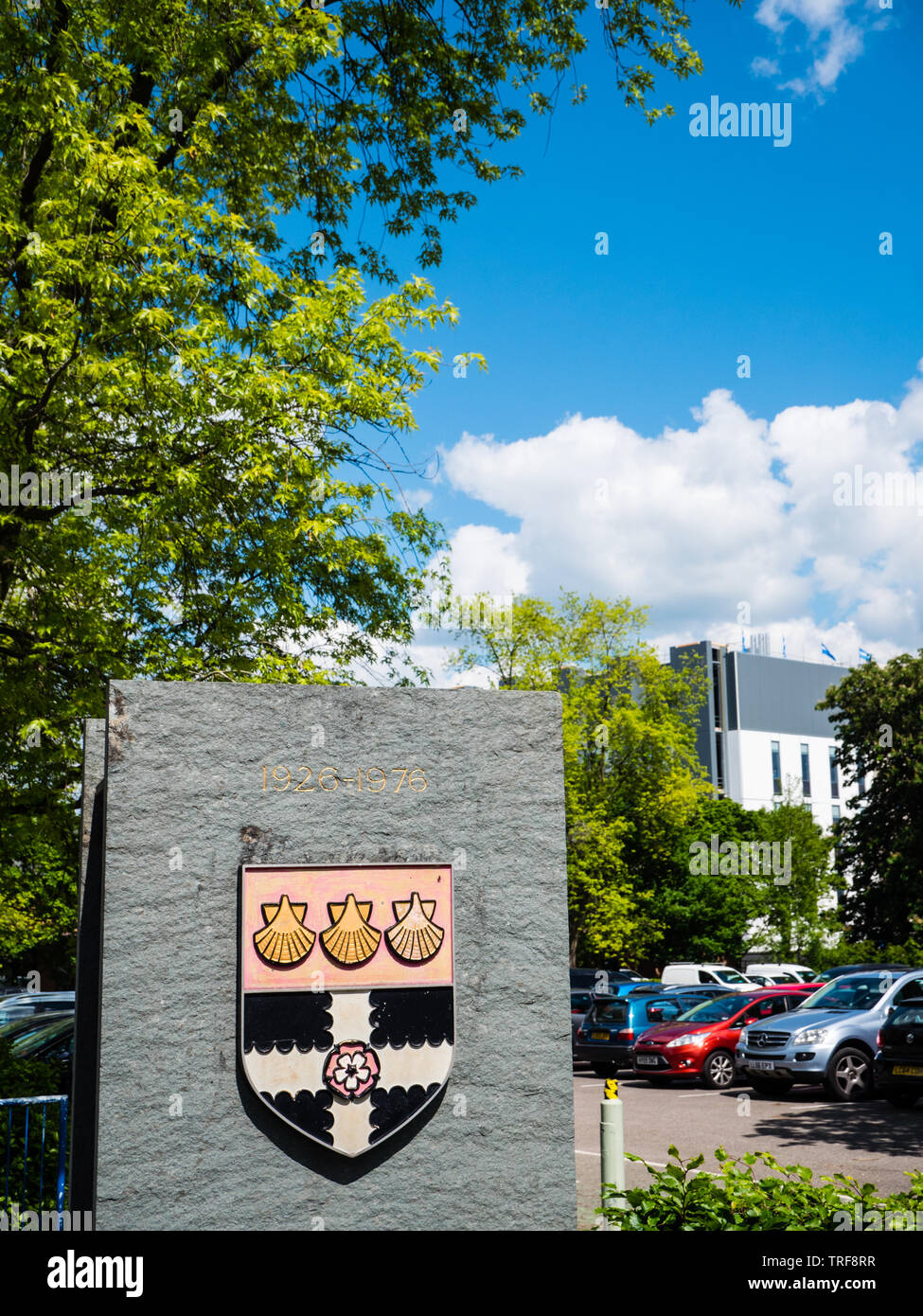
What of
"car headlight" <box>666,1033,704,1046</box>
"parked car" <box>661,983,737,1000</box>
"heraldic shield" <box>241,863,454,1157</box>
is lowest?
"car headlight" <box>666,1033,704,1046</box>

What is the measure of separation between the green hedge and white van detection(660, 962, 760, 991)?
90.6ft

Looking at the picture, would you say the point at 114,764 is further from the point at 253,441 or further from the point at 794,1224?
the point at 253,441

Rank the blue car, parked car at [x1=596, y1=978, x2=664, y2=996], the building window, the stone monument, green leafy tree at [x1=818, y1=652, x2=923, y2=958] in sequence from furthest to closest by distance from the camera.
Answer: the building window < green leafy tree at [x1=818, y1=652, x2=923, y2=958] < parked car at [x1=596, y1=978, x2=664, y2=996] < the blue car < the stone monument

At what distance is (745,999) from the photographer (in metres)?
20.2

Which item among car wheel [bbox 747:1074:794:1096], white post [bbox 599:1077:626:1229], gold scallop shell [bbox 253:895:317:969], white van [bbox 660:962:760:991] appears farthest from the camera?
white van [bbox 660:962:760:991]

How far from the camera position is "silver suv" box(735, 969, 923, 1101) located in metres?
16.1

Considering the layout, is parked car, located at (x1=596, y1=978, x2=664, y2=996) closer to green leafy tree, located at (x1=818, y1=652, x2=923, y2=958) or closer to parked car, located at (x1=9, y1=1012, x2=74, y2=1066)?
green leafy tree, located at (x1=818, y1=652, x2=923, y2=958)

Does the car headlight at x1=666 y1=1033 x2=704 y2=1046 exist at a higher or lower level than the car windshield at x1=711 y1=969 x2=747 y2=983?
higher

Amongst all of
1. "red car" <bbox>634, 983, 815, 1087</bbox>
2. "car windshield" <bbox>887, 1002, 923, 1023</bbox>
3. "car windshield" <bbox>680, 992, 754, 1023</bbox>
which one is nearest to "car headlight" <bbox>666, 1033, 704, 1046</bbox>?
"red car" <bbox>634, 983, 815, 1087</bbox>

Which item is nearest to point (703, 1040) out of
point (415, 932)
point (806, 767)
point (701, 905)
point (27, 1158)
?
point (27, 1158)

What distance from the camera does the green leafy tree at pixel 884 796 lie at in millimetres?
37219

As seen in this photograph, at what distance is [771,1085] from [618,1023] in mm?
4491

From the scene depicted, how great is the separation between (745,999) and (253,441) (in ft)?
46.7
